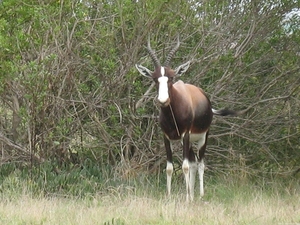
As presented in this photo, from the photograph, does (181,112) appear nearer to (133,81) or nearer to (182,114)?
(182,114)

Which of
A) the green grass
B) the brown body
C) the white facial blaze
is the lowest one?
the green grass

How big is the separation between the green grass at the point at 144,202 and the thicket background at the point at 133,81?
685 millimetres

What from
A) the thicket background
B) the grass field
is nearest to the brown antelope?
the grass field

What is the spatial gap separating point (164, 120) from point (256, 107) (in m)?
2.77

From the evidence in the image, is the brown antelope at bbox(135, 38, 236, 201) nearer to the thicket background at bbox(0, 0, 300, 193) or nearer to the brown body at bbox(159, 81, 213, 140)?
the brown body at bbox(159, 81, 213, 140)

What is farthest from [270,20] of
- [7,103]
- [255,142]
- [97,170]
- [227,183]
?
[7,103]

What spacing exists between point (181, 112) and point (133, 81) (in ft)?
5.28

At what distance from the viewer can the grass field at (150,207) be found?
28.3 ft

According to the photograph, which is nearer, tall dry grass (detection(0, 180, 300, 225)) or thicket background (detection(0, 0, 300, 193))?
tall dry grass (detection(0, 180, 300, 225))

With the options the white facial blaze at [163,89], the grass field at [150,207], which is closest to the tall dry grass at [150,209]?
the grass field at [150,207]

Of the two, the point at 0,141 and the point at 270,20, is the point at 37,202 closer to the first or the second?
the point at 0,141

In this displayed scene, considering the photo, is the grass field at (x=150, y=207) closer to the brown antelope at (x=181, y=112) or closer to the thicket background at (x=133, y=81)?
the brown antelope at (x=181, y=112)

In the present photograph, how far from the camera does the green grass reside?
867 centimetres

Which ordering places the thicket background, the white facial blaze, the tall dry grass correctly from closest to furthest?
1. the tall dry grass
2. the white facial blaze
3. the thicket background
